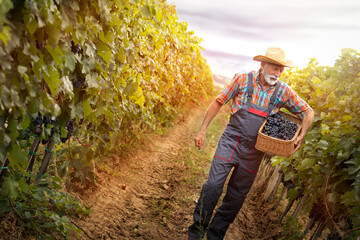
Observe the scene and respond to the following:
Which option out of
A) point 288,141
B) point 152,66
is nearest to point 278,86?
point 288,141

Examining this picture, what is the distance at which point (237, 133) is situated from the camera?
123 inches

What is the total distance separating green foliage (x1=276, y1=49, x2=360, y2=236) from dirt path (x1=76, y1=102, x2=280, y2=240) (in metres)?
0.90

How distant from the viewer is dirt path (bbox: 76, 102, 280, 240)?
3186mm

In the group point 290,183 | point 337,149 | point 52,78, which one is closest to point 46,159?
point 52,78

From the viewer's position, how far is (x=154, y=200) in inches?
156

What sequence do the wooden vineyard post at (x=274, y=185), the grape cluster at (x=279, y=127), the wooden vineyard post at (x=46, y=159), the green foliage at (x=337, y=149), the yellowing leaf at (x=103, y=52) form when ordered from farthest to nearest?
the wooden vineyard post at (x=274, y=185) → the grape cluster at (x=279, y=127) → the green foliage at (x=337, y=149) → the wooden vineyard post at (x=46, y=159) → the yellowing leaf at (x=103, y=52)

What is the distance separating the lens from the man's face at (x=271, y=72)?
3099 millimetres

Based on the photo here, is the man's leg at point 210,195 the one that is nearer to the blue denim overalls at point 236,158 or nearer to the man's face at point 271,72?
the blue denim overalls at point 236,158

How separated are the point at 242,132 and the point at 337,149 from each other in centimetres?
83

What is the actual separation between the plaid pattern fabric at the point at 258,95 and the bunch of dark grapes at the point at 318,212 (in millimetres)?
875

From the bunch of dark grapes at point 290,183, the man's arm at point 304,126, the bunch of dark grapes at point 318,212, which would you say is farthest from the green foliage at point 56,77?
the bunch of dark grapes at point 290,183

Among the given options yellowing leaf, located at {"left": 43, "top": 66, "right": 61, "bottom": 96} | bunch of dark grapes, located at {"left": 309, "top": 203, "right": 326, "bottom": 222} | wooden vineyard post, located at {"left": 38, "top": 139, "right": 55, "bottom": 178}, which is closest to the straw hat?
bunch of dark grapes, located at {"left": 309, "top": 203, "right": 326, "bottom": 222}

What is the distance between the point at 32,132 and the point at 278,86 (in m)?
2.17

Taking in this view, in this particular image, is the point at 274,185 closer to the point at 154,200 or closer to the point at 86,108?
the point at 154,200
